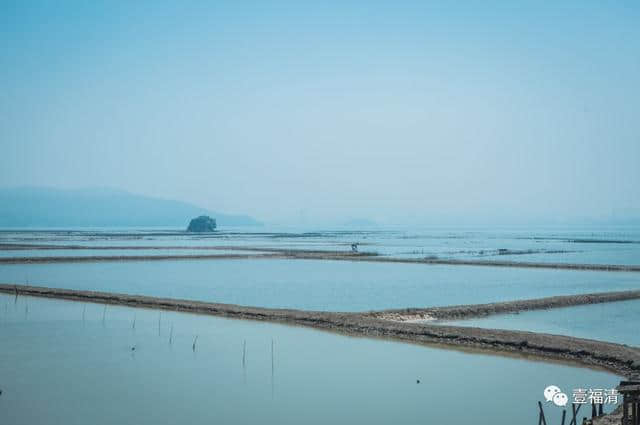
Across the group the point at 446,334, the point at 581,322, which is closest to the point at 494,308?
the point at 581,322

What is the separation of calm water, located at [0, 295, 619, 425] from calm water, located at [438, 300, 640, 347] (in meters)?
3.56

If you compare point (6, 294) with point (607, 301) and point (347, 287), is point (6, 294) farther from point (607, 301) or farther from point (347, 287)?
point (607, 301)

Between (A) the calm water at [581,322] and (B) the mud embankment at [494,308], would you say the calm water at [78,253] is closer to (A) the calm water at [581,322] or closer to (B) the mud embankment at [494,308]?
(B) the mud embankment at [494,308]

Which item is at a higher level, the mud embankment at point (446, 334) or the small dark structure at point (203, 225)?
the small dark structure at point (203, 225)

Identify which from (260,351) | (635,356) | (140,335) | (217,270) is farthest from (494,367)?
(217,270)

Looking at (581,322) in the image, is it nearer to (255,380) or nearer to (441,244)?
(255,380)

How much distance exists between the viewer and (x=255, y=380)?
10.4m

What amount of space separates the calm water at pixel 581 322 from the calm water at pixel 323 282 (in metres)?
2.68

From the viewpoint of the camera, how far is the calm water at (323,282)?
68.9 ft

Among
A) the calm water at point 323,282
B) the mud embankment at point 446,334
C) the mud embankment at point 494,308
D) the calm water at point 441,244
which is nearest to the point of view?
the mud embankment at point 446,334

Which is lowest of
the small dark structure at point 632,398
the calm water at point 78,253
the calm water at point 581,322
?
the calm water at point 581,322

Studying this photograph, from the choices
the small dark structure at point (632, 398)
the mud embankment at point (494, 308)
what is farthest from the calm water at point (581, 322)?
the small dark structure at point (632, 398)

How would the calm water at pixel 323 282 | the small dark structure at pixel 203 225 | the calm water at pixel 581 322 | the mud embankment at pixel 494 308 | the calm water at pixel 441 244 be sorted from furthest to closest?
the small dark structure at pixel 203 225 < the calm water at pixel 441 244 < the calm water at pixel 323 282 < the mud embankment at pixel 494 308 < the calm water at pixel 581 322

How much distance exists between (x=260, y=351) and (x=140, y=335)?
10.5 feet
